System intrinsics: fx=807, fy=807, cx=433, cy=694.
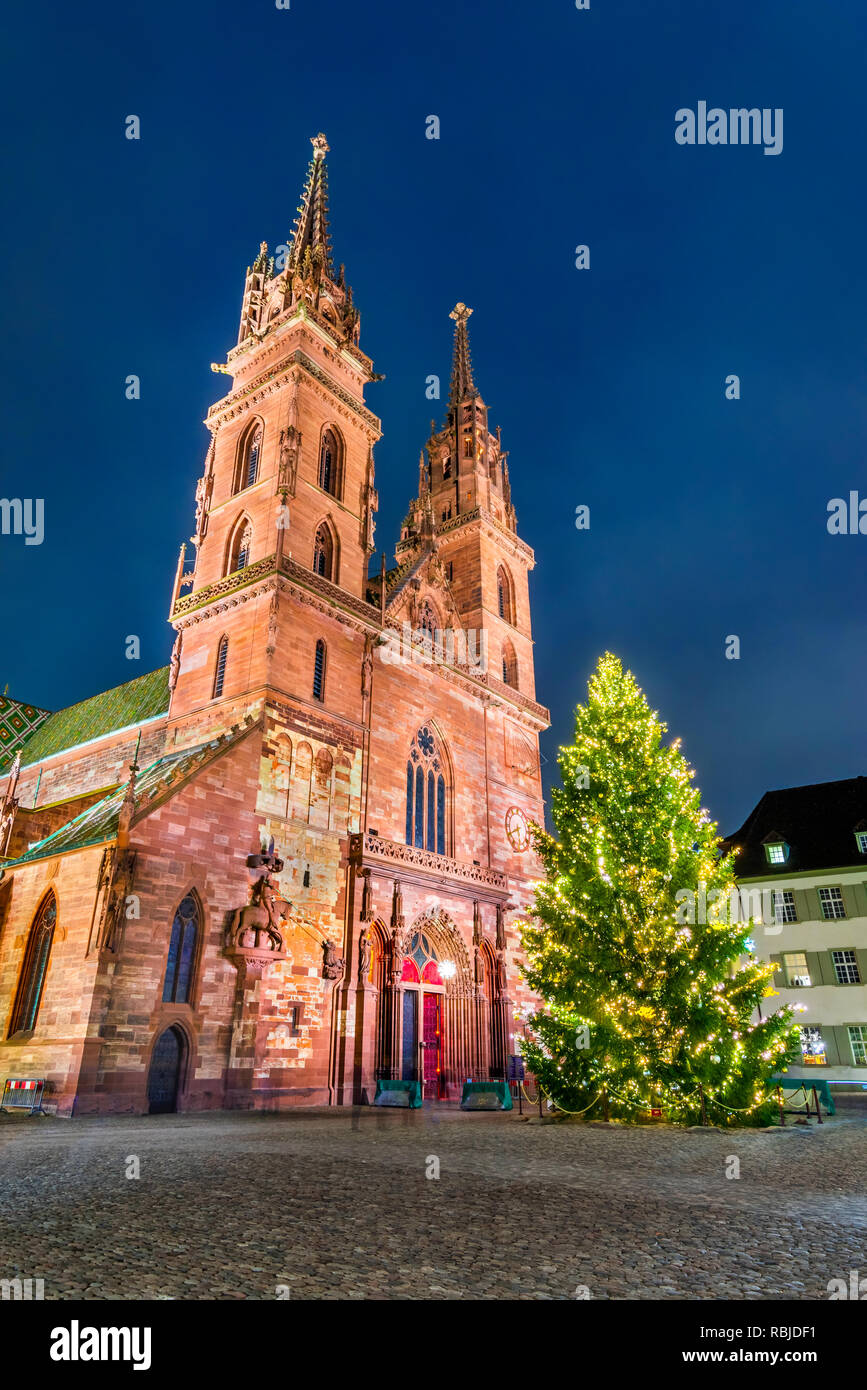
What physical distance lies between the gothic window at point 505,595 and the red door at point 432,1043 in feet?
62.3

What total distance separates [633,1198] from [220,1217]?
3.75 m

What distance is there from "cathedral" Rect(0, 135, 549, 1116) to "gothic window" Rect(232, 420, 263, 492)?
112 mm

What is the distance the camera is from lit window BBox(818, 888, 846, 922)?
31.1 m

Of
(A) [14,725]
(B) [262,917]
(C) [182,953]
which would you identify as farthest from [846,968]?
(A) [14,725]

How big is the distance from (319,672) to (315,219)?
24.3 metres

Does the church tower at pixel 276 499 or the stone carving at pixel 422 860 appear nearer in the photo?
the stone carving at pixel 422 860

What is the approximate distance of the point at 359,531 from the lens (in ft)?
104

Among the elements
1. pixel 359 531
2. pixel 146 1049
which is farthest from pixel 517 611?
pixel 146 1049

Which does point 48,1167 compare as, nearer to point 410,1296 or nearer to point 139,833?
point 410,1296

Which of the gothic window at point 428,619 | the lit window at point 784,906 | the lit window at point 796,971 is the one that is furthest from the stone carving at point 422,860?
the lit window at point 796,971

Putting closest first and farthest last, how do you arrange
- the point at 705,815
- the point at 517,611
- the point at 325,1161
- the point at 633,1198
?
the point at 633,1198
the point at 325,1161
the point at 705,815
the point at 517,611

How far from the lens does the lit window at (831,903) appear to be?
31.1m

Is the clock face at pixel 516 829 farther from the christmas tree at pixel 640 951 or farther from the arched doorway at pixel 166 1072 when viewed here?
the arched doorway at pixel 166 1072

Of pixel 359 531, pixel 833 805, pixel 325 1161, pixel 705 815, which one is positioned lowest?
pixel 325 1161
